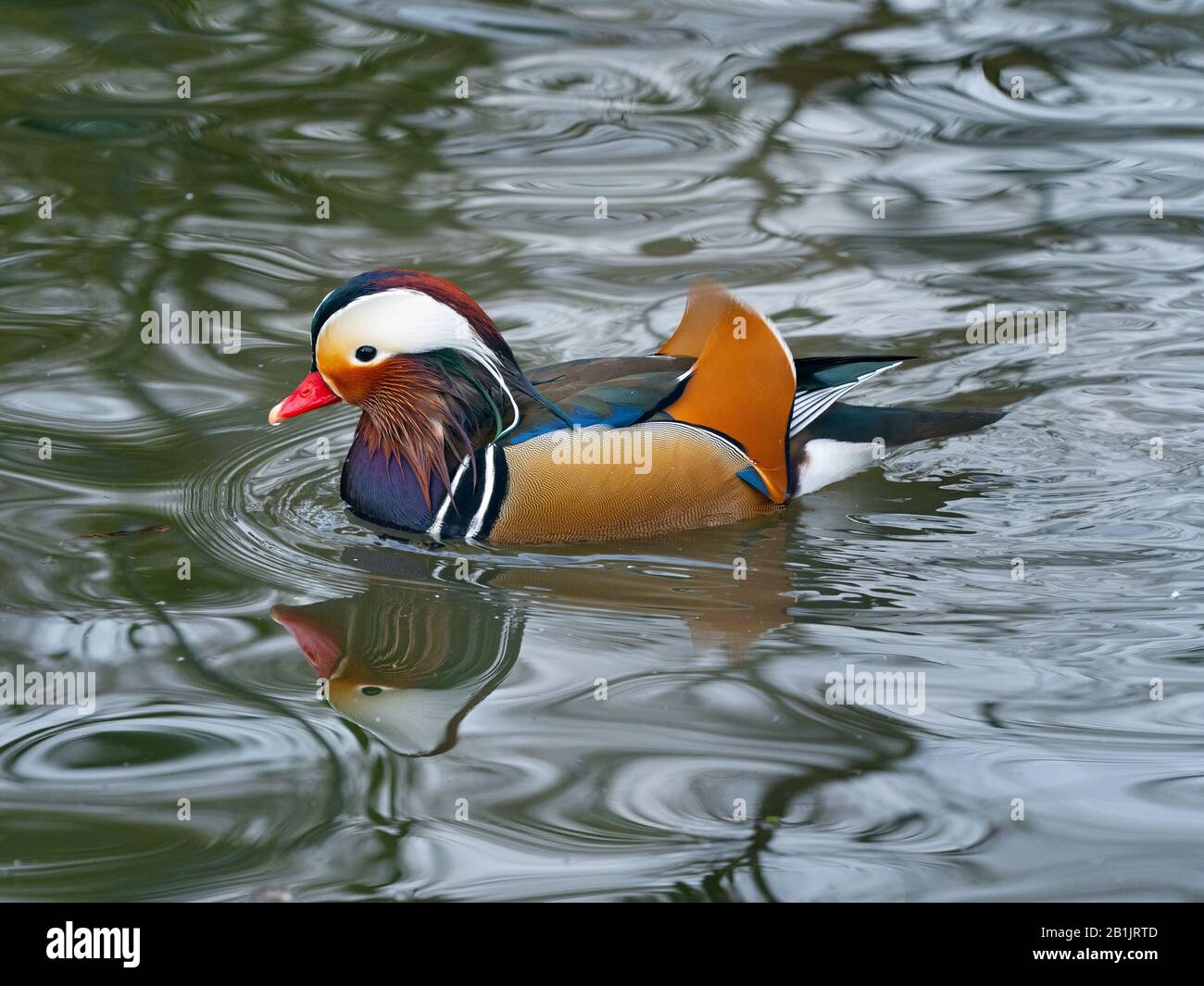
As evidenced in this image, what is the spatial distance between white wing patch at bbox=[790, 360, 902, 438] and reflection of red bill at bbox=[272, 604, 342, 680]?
1.82 meters

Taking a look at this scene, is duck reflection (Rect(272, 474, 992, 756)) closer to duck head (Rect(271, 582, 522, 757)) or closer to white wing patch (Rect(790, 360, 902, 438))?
duck head (Rect(271, 582, 522, 757))

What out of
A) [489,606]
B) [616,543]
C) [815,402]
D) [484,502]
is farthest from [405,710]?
[815,402]

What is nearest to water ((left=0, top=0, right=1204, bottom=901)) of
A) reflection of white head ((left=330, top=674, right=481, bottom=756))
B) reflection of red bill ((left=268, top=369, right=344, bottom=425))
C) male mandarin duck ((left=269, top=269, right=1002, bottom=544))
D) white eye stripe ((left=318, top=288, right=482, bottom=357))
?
reflection of white head ((left=330, top=674, right=481, bottom=756))

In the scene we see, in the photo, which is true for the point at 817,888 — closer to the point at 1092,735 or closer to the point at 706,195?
the point at 1092,735

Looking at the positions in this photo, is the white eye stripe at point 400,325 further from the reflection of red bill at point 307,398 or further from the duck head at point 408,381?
the reflection of red bill at point 307,398

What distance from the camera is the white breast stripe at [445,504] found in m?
5.10

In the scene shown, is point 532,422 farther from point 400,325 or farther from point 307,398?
point 307,398

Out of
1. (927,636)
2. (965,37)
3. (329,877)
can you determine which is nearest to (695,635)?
(927,636)

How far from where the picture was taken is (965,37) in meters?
9.56

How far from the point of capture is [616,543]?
5.10m

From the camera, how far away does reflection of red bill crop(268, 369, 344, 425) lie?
5.12 m

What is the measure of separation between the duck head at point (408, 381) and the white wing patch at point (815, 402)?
3.27ft

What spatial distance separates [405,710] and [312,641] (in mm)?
517

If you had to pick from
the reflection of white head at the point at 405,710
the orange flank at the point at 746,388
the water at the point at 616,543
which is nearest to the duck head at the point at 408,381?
the water at the point at 616,543
